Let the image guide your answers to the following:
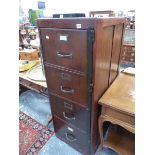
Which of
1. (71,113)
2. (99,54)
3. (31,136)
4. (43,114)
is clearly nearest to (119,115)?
(71,113)

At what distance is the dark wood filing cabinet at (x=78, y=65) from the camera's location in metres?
0.72

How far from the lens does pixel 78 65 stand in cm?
81

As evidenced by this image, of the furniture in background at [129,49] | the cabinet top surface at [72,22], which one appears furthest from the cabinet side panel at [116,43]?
the furniture in background at [129,49]

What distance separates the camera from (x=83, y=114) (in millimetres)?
983

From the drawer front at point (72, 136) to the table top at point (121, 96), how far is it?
1.09 ft

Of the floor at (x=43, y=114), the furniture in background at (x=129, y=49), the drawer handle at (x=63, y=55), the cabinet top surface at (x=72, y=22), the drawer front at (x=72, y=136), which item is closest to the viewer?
the cabinet top surface at (x=72, y=22)

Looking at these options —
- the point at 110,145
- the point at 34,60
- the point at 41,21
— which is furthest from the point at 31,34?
the point at 110,145

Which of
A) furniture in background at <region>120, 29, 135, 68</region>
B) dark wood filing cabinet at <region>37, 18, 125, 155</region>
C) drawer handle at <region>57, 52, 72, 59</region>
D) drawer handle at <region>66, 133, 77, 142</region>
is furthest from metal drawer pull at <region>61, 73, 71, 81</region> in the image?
furniture in background at <region>120, 29, 135, 68</region>

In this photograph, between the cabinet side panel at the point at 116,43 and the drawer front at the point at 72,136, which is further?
the drawer front at the point at 72,136

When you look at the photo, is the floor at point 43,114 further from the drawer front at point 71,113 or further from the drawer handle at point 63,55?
the drawer handle at point 63,55

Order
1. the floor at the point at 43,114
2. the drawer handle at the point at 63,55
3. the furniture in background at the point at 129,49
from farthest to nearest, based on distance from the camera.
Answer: the furniture in background at the point at 129,49
the floor at the point at 43,114
the drawer handle at the point at 63,55

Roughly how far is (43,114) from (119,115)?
1084mm

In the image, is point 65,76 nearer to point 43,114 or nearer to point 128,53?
point 43,114
